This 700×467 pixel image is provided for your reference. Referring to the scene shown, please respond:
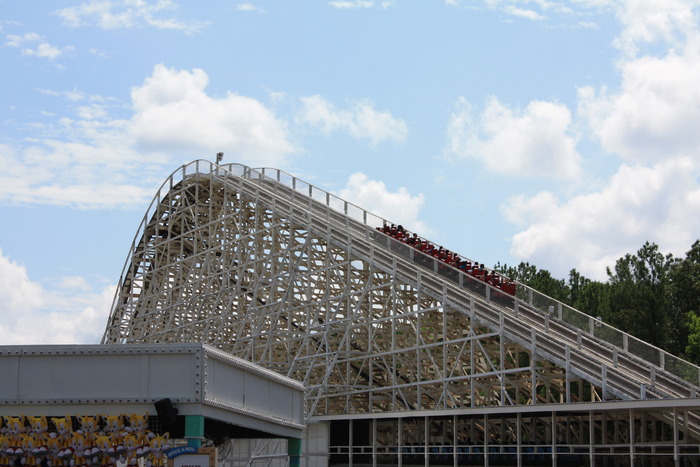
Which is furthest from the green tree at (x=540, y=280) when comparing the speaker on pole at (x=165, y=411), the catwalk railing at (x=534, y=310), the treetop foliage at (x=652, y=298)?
the speaker on pole at (x=165, y=411)

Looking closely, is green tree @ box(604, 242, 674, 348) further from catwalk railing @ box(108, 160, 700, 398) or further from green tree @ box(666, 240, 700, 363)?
catwalk railing @ box(108, 160, 700, 398)

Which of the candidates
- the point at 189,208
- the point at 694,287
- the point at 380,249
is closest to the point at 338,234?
the point at 380,249

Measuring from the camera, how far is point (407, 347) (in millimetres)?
37969

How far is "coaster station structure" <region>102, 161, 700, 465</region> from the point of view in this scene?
29672 mm

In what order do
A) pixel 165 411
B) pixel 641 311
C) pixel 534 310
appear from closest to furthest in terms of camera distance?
1. pixel 165 411
2. pixel 534 310
3. pixel 641 311

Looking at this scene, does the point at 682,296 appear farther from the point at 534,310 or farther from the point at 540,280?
the point at 534,310

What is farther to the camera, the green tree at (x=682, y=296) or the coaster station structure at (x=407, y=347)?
the green tree at (x=682, y=296)

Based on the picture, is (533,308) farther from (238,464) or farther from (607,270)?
(607,270)

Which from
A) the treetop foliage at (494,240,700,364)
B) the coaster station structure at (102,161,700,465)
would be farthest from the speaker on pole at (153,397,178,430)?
the treetop foliage at (494,240,700,364)

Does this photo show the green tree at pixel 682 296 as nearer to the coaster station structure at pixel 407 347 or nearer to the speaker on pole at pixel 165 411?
the coaster station structure at pixel 407 347

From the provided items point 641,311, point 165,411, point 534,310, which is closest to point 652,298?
point 641,311

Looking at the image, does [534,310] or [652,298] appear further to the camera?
[652,298]

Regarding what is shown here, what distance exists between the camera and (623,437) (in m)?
31.9

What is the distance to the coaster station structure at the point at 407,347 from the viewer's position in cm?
2967
